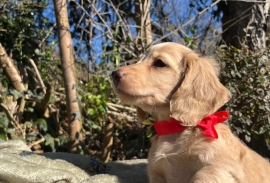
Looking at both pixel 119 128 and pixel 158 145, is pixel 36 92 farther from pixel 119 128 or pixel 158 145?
pixel 158 145

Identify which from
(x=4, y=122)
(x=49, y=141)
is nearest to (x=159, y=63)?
(x=4, y=122)

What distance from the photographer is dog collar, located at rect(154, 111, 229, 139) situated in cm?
276

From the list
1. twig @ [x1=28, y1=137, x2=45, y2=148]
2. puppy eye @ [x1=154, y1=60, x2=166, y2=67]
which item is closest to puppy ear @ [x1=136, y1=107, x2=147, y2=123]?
puppy eye @ [x1=154, y1=60, x2=166, y2=67]

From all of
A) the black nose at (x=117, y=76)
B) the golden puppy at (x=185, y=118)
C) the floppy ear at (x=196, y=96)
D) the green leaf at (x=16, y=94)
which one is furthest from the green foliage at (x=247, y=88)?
the green leaf at (x=16, y=94)

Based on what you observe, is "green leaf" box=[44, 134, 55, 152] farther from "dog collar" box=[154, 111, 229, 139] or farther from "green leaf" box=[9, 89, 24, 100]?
"dog collar" box=[154, 111, 229, 139]

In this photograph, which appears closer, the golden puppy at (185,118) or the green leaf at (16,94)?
the golden puppy at (185,118)

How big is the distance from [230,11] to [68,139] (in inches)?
103

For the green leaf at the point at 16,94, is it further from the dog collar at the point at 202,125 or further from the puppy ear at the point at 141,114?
the dog collar at the point at 202,125

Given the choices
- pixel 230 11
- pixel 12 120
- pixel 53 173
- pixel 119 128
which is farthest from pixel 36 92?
pixel 230 11

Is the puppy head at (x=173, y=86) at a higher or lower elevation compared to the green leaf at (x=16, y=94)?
higher

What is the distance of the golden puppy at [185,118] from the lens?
271 centimetres

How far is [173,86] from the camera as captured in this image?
116 inches

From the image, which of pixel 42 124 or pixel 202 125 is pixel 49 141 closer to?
pixel 42 124

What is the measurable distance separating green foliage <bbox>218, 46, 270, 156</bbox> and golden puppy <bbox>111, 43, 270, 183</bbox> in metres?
1.28
